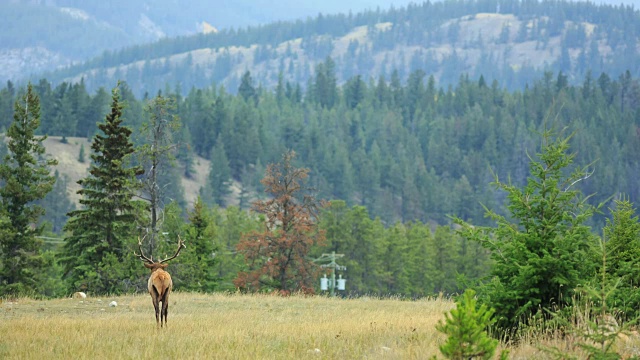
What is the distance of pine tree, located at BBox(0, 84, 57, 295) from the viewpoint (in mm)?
40594

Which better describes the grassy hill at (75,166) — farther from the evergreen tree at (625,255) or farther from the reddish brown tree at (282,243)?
the evergreen tree at (625,255)

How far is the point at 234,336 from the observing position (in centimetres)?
1517

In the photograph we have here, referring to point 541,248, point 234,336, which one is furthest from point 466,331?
point 234,336

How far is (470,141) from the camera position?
199 metres

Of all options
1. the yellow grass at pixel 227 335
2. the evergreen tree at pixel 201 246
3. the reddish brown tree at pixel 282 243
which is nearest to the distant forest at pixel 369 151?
the evergreen tree at pixel 201 246

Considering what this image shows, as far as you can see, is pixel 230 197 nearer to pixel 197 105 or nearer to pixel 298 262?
pixel 197 105

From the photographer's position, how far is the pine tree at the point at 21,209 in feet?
133

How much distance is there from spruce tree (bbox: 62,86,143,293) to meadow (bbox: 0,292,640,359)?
16.9 metres

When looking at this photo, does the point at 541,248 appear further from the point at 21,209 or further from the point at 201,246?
the point at 201,246

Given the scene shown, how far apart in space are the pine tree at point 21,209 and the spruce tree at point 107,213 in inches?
84.6

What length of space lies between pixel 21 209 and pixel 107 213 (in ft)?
16.5

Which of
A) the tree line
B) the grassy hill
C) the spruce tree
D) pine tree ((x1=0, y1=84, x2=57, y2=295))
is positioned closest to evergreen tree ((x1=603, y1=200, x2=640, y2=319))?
the tree line

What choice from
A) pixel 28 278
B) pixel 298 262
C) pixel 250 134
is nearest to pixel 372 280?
pixel 298 262

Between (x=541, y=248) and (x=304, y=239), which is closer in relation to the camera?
(x=541, y=248)
